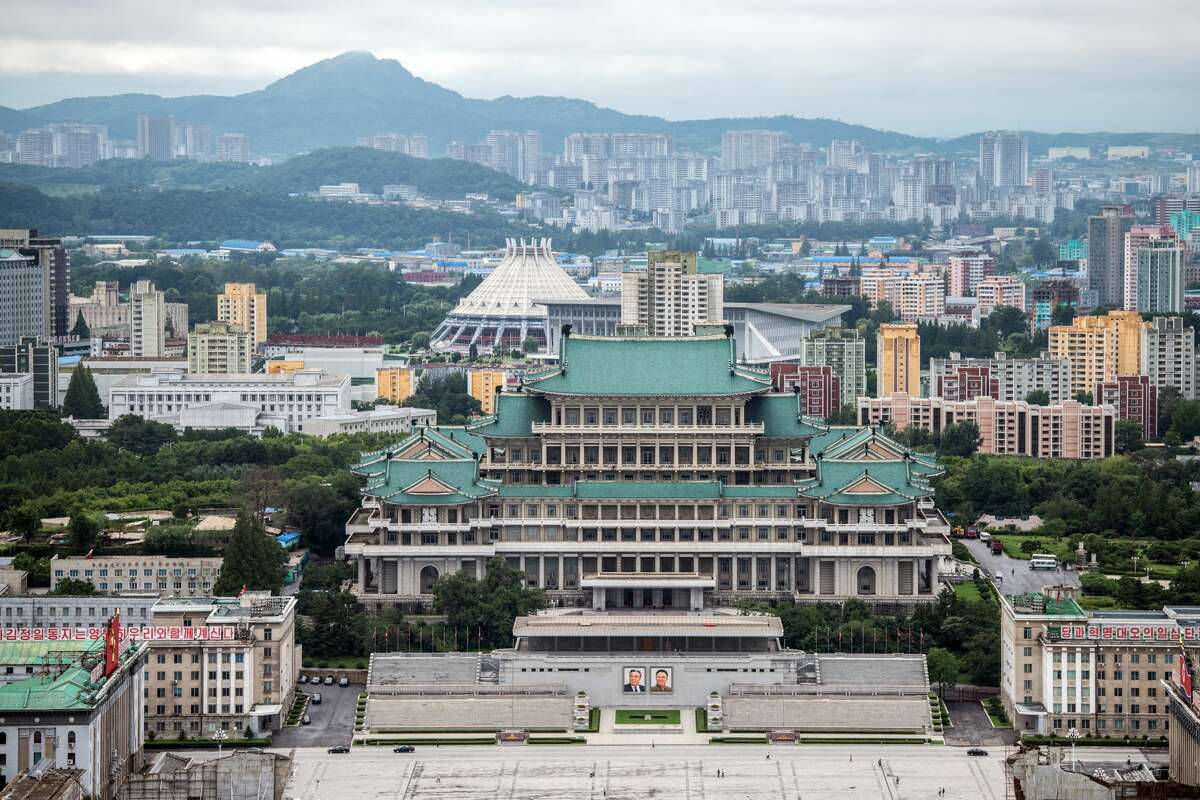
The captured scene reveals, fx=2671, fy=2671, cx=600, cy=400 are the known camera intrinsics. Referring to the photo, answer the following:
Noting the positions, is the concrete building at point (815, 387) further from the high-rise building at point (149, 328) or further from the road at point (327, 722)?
the road at point (327, 722)

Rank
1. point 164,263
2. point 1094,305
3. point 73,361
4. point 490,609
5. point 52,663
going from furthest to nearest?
point 164,263
point 1094,305
point 73,361
point 490,609
point 52,663

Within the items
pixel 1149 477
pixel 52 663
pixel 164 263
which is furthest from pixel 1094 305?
pixel 52 663

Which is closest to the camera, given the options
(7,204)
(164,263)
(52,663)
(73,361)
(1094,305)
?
(52,663)

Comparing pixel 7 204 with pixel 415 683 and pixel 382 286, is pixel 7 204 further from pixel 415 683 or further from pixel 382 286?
pixel 415 683

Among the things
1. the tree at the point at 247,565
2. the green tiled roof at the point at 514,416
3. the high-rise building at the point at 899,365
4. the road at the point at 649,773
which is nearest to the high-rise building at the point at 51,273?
the high-rise building at the point at 899,365

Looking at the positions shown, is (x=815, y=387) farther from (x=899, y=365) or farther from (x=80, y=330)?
(x=80, y=330)
